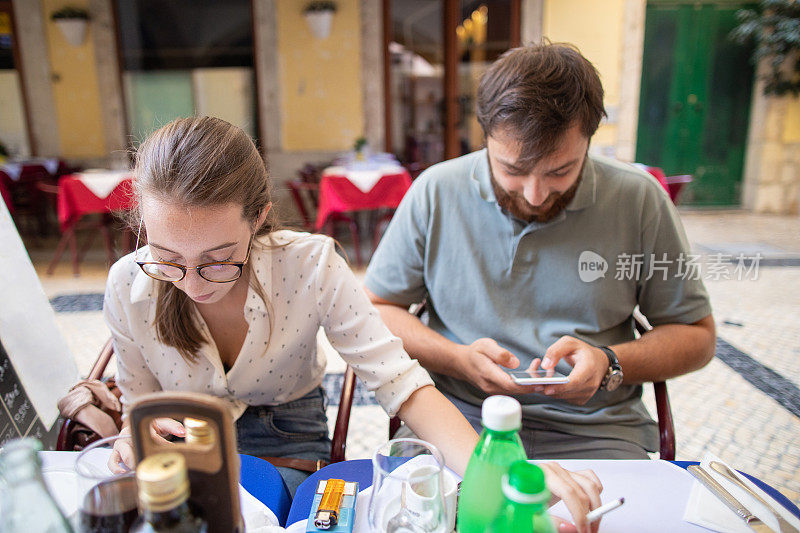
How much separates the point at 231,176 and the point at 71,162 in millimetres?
7324

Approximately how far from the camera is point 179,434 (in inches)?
33.4

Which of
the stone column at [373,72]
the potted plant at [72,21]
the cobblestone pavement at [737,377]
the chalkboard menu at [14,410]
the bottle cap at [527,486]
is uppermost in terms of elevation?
the potted plant at [72,21]

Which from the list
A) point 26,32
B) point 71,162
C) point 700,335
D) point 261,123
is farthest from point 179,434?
point 26,32

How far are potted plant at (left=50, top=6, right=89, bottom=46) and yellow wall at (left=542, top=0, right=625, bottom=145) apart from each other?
5.69 meters

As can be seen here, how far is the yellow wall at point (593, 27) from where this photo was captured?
6.90 meters

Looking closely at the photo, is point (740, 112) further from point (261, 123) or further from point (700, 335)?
point (700, 335)

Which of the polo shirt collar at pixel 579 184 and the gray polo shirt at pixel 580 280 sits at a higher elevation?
the polo shirt collar at pixel 579 184

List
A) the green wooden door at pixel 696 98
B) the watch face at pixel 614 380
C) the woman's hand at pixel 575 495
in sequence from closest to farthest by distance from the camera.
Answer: the woman's hand at pixel 575 495
the watch face at pixel 614 380
the green wooden door at pixel 696 98

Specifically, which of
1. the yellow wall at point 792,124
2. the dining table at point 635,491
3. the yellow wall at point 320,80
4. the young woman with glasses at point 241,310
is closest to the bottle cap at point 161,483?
the dining table at point 635,491

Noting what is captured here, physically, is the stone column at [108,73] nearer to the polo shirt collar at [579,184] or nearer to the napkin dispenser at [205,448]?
the polo shirt collar at [579,184]

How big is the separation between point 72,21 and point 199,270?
7441mm

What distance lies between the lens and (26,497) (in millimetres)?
530

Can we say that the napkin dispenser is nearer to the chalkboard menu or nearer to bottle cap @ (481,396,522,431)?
bottle cap @ (481,396,522,431)

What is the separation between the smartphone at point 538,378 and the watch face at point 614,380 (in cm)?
13
